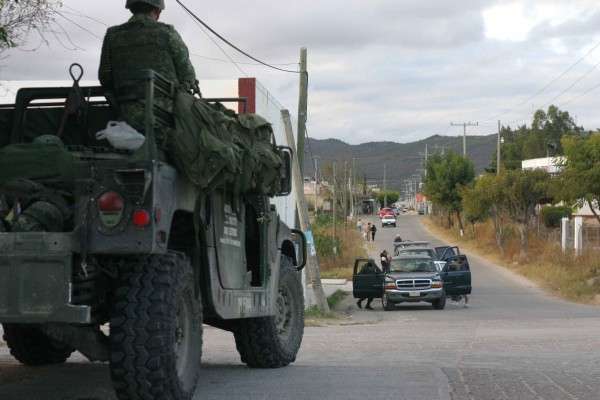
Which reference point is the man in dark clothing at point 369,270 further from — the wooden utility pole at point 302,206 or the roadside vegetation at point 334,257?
the roadside vegetation at point 334,257

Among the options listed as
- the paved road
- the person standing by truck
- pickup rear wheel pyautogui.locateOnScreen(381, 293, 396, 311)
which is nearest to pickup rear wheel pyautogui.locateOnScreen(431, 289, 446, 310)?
pickup rear wheel pyautogui.locateOnScreen(381, 293, 396, 311)

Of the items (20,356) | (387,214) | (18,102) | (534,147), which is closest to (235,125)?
(18,102)

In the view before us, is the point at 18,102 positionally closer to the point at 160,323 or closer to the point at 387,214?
the point at 160,323

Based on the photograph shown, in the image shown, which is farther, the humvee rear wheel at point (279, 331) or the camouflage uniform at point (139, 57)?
the humvee rear wheel at point (279, 331)

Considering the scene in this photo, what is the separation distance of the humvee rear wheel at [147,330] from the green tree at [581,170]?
34.3 m

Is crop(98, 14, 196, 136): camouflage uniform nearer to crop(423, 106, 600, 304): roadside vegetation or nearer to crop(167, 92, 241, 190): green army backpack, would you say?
crop(167, 92, 241, 190): green army backpack

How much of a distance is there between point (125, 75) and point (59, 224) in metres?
1.73

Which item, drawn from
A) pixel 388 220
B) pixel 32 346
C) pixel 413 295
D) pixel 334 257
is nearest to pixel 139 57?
pixel 32 346

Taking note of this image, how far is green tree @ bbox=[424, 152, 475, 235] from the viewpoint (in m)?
82.0

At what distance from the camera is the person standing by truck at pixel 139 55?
7504 mm

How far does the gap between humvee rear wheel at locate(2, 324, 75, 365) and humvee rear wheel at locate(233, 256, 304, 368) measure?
6.02 ft

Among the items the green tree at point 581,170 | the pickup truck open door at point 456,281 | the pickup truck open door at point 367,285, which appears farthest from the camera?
the green tree at point 581,170

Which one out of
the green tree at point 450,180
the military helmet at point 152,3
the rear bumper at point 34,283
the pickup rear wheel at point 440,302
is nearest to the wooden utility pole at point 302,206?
the pickup rear wheel at point 440,302

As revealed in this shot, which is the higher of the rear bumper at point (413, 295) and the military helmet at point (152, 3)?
the military helmet at point (152, 3)
